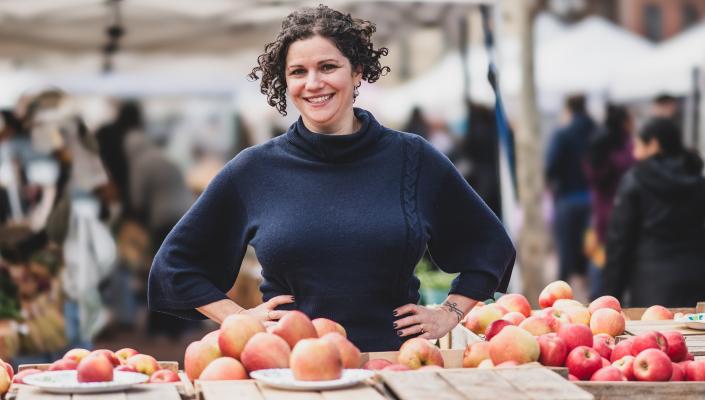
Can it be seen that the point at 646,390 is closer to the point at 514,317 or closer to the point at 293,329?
the point at 293,329

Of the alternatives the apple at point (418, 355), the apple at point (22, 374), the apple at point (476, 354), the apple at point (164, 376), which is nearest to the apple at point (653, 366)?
the apple at point (476, 354)

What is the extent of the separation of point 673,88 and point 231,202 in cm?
1342

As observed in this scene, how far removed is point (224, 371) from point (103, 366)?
0.30 meters

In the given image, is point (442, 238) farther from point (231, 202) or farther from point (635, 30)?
point (635, 30)

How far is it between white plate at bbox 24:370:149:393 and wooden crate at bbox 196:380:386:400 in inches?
7.2

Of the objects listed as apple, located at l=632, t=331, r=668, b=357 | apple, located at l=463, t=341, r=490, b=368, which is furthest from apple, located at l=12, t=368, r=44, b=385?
apple, located at l=632, t=331, r=668, b=357

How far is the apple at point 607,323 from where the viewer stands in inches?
179

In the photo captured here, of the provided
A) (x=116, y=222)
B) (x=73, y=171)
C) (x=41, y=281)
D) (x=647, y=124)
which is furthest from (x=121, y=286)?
(x=647, y=124)

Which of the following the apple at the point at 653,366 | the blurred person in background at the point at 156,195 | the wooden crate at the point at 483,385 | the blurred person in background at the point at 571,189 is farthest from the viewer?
the blurred person in background at the point at 571,189

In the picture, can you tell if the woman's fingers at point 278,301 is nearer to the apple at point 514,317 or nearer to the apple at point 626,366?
the apple at point 514,317

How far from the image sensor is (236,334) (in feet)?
11.5

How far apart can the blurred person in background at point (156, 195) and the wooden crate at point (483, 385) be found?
9.51 m

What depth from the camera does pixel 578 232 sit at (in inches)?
552

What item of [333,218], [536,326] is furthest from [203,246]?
[536,326]
